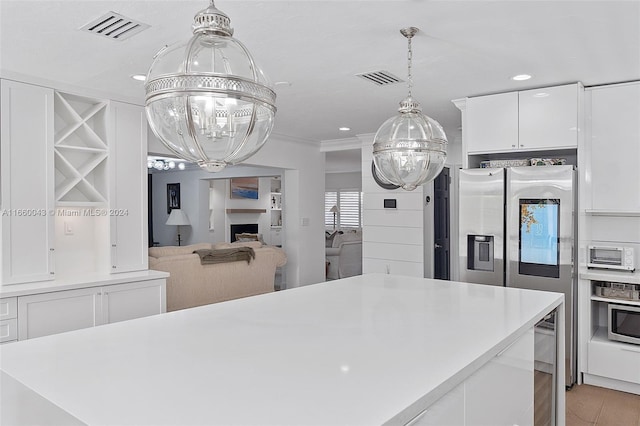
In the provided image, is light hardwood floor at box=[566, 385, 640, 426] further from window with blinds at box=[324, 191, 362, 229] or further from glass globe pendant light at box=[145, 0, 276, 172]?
window with blinds at box=[324, 191, 362, 229]

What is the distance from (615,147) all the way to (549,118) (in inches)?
22.4

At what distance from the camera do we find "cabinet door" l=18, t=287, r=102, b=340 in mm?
3334

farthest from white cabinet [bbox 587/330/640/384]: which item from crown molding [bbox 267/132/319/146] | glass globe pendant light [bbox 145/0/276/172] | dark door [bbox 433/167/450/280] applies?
crown molding [bbox 267/132/319/146]

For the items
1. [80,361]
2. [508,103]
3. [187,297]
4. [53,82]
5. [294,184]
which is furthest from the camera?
[294,184]

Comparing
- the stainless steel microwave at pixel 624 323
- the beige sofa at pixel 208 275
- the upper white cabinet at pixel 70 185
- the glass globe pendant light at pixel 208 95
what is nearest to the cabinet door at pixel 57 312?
the upper white cabinet at pixel 70 185

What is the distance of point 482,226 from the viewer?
13.0 ft

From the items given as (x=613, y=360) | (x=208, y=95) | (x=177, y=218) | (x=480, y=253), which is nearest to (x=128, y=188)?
(x=208, y=95)

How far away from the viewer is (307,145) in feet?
23.6

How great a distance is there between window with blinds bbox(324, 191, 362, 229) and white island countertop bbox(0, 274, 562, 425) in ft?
31.5

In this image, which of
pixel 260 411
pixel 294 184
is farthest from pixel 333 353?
pixel 294 184

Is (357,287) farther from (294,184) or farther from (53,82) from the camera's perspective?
(294,184)

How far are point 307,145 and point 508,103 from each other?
A: 3687 mm

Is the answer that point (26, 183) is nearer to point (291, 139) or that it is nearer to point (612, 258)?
point (291, 139)

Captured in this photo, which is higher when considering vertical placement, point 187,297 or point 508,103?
point 508,103
